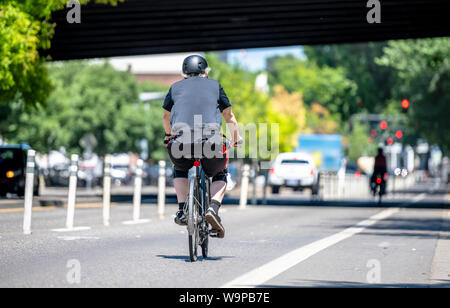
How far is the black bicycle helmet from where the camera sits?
1001 centimetres

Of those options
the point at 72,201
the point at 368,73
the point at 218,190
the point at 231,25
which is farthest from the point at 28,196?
the point at 368,73

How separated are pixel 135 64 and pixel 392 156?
4166cm

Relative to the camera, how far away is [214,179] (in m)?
10.3

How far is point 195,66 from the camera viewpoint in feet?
32.8

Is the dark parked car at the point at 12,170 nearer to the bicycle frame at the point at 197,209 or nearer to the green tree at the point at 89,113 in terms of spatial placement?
the bicycle frame at the point at 197,209

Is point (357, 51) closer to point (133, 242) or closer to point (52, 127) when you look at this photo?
point (52, 127)

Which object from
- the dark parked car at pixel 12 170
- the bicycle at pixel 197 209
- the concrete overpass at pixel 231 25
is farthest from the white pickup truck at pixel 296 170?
the bicycle at pixel 197 209

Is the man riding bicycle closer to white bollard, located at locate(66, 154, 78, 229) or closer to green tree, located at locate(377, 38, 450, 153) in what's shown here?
white bollard, located at locate(66, 154, 78, 229)

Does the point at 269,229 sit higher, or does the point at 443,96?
the point at 443,96

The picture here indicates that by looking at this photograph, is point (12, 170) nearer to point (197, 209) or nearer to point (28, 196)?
point (28, 196)

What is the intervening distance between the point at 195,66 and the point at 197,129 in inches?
26.1

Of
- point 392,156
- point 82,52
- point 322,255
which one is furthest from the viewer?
point 392,156

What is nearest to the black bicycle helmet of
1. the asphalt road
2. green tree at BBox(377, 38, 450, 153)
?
the asphalt road
